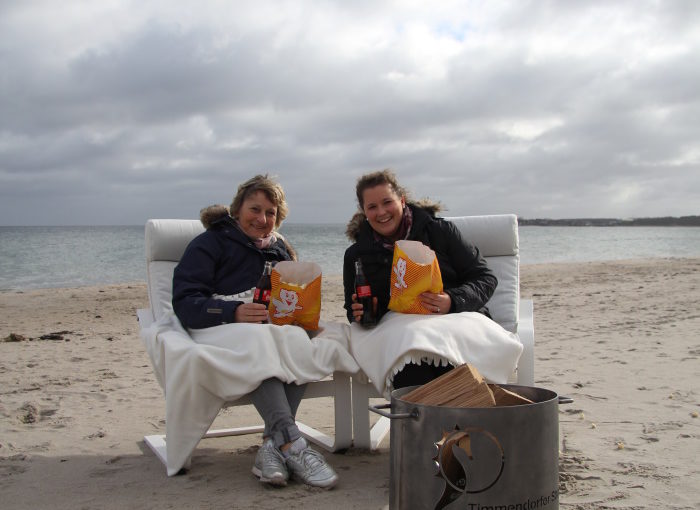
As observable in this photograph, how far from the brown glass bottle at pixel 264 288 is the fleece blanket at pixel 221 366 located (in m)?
0.26

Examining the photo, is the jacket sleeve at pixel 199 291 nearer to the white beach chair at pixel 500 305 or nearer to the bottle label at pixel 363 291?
the bottle label at pixel 363 291

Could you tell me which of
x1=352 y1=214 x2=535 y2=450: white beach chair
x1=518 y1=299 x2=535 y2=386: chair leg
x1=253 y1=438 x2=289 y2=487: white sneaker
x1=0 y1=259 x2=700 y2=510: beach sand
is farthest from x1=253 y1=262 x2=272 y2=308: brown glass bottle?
x1=518 y1=299 x2=535 y2=386: chair leg

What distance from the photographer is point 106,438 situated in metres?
4.07

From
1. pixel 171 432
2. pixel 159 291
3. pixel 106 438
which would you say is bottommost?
pixel 106 438

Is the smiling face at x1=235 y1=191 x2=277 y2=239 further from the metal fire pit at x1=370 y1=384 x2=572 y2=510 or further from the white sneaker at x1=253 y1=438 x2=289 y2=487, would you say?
the metal fire pit at x1=370 y1=384 x2=572 y2=510

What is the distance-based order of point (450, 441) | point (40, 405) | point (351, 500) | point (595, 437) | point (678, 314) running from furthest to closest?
point (678, 314), point (40, 405), point (595, 437), point (351, 500), point (450, 441)

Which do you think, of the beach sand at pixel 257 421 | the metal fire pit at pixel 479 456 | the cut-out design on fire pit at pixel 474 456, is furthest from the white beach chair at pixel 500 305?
the cut-out design on fire pit at pixel 474 456

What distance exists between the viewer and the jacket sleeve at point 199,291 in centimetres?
348

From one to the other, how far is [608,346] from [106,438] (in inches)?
184

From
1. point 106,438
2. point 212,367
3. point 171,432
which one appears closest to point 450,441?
point 212,367

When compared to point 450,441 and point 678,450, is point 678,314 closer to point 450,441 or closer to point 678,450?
point 678,450

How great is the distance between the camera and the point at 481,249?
4664mm

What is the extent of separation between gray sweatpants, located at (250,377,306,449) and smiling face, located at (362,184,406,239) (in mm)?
1073

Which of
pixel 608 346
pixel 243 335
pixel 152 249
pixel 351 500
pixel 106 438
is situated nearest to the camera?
pixel 351 500
